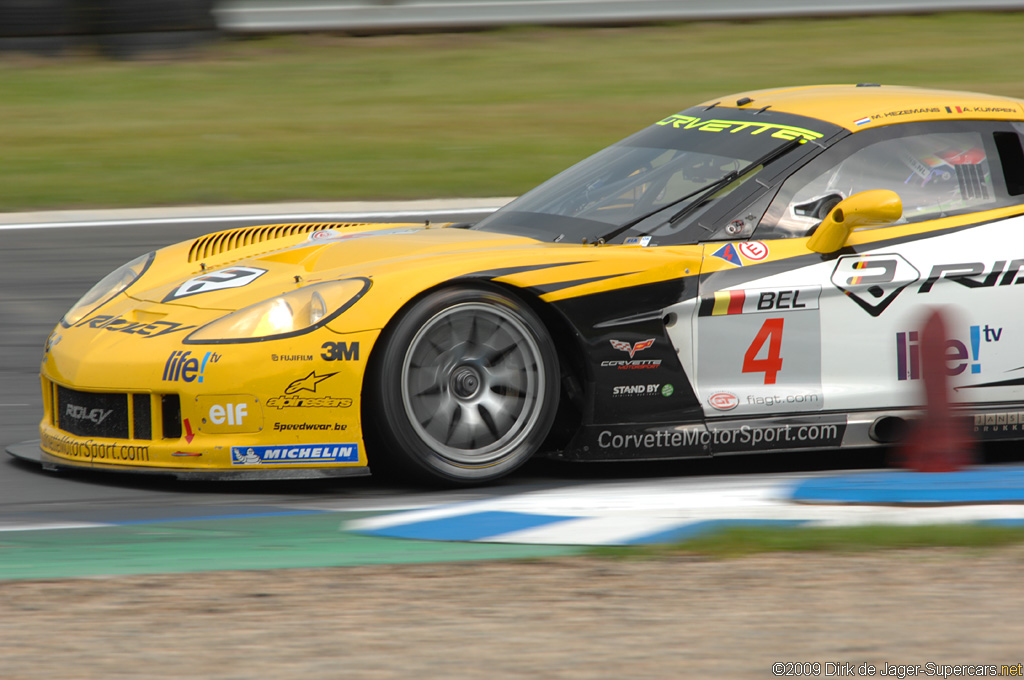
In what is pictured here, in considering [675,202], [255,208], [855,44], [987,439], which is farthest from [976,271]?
[855,44]

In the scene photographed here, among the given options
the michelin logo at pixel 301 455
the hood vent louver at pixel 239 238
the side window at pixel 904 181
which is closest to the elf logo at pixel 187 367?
the michelin logo at pixel 301 455

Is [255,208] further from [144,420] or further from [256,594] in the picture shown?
[256,594]

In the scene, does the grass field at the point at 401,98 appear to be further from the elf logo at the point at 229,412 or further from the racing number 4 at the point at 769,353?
the elf logo at the point at 229,412

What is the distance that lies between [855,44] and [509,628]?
15773 millimetres

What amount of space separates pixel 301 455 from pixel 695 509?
53.3 inches

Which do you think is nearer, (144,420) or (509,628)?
(509,628)

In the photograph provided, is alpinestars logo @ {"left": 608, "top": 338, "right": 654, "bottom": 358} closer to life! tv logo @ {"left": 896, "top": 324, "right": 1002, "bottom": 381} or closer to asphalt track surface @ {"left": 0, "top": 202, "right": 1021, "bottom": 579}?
asphalt track surface @ {"left": 0, "top": 202, "right": 1021, "bottom": 579}

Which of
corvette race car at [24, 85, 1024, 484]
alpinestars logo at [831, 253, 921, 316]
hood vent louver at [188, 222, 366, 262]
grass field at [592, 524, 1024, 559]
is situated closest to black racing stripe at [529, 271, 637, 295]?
corvette race car at [24, 85, 1024, 484]

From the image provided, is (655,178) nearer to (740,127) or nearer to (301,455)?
(740,127)

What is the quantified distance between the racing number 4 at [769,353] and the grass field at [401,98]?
6.18 meters

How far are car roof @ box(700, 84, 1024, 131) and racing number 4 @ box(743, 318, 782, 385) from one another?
92 cm

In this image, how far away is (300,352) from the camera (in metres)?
4.69

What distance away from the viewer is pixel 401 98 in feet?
50.7

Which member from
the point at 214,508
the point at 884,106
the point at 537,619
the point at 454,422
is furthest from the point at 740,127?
the point at 537,619
